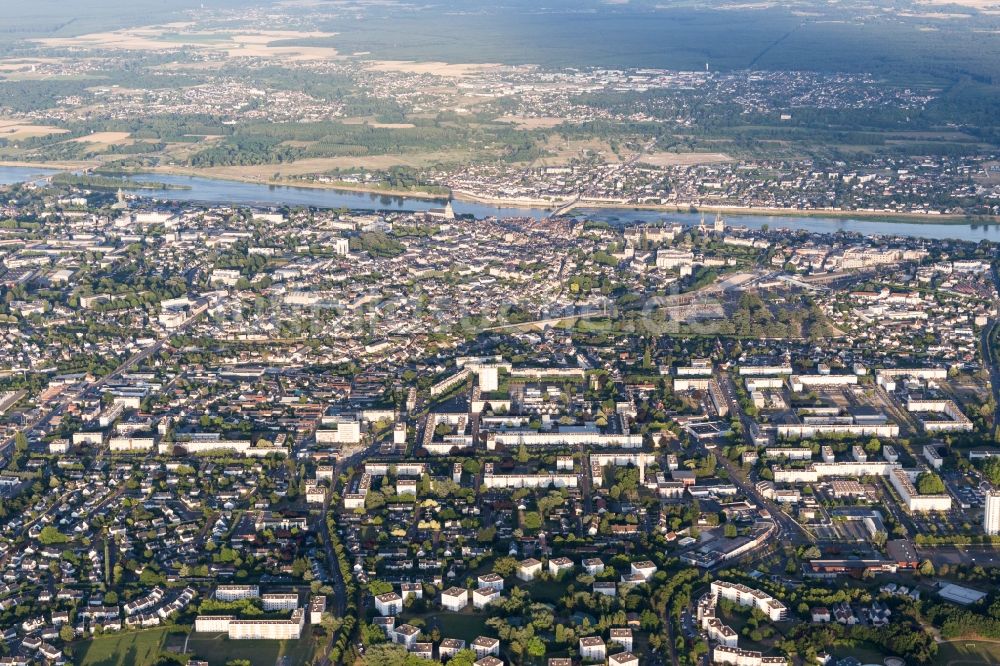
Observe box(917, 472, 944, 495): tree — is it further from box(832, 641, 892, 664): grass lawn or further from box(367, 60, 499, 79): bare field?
box(367, 60, 499, 79): bare field

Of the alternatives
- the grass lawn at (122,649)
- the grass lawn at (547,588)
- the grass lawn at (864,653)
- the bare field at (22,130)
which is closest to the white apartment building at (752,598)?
the grass lawn at (864,653)

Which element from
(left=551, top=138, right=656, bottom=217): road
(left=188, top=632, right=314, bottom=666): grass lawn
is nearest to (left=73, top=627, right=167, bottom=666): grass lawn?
(left=188, top=632, right=314, bottom=666): grass lawn

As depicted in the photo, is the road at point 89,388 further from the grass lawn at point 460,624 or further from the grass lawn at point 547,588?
the grass lawn at point 547,588

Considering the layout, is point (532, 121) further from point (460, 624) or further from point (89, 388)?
point (460, 624)

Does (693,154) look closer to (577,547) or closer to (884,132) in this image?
(884,132)

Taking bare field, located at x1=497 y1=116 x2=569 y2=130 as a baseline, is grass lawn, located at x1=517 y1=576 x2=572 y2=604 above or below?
above

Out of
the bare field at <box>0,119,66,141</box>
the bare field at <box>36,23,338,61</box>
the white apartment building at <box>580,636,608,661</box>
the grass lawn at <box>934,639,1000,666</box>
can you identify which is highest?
the white apartment building at <box>580,636,608,661</box>

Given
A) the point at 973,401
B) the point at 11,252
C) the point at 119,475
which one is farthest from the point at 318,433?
the point at 11,252
